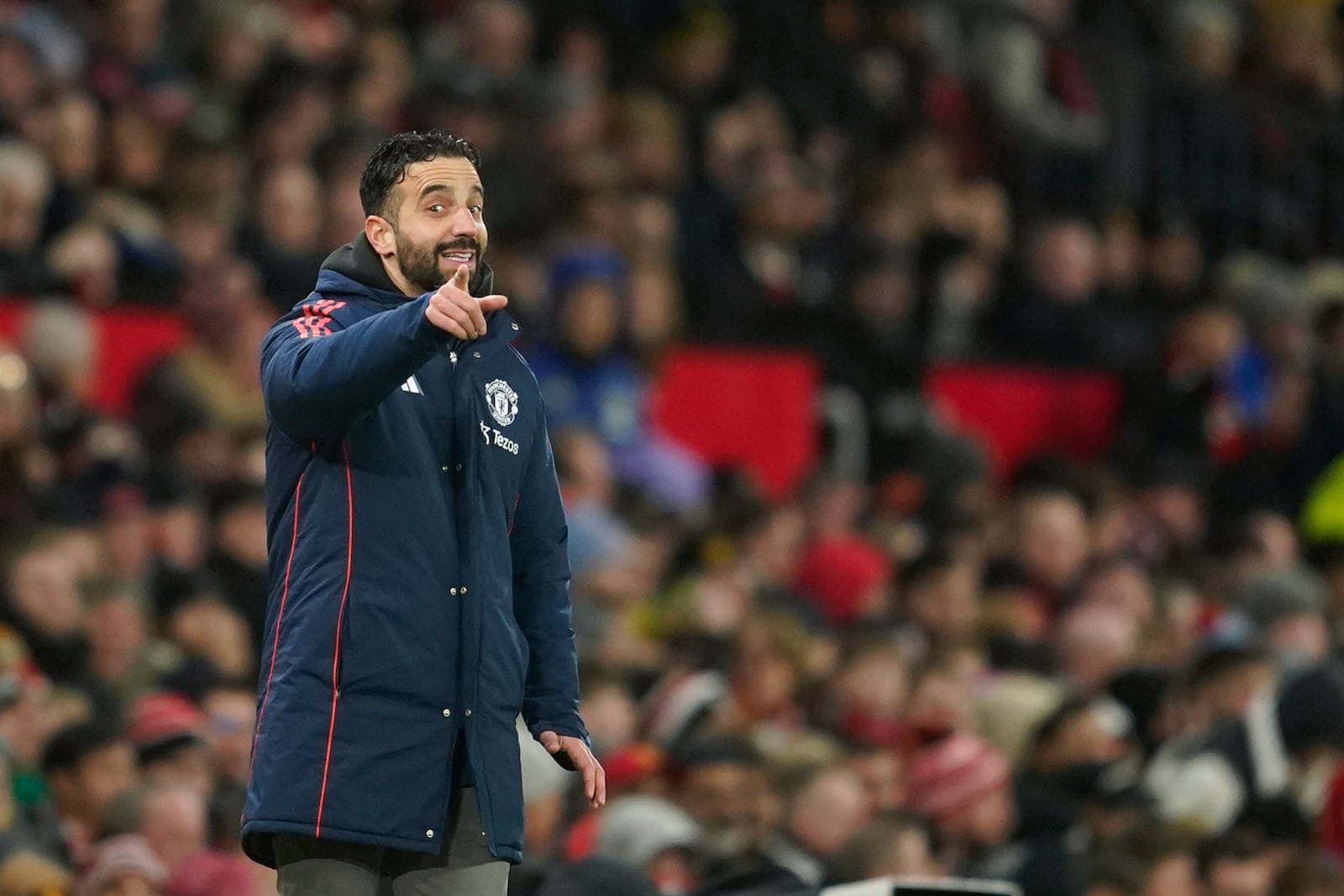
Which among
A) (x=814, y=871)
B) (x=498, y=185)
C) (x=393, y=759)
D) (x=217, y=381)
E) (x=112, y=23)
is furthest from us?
(x=498, y=185)

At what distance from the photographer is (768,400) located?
1147 centimetres

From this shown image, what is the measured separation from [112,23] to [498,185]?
1.77m

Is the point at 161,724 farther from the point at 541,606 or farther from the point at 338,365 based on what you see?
the point at 338,365

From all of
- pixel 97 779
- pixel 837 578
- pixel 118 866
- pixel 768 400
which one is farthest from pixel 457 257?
pixel 768 400

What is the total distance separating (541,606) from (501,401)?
37 centimetres

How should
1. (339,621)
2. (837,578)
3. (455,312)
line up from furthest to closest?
(837,578) → (339,621) → (455,312)

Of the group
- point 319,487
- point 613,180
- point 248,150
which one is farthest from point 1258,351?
point 319,487

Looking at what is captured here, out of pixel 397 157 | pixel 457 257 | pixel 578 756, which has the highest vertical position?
pixel 397 157

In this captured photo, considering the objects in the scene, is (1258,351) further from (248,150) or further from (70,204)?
(70,204)

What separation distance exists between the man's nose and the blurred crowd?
77.9 inches

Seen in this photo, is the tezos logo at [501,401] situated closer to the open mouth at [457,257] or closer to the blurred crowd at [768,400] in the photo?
the open mouth at [457,257]

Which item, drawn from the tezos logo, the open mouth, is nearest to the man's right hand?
the open mouth

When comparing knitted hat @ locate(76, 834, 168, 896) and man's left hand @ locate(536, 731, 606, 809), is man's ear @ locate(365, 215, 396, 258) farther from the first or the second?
knitted hat @ locate(76, 834, 168, 896)

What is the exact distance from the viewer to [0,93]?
29.9 ft
